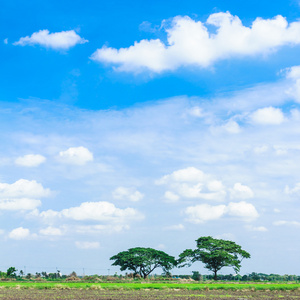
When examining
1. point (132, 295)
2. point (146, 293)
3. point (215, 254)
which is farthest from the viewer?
point (215, 254)

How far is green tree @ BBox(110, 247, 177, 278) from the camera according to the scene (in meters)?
74.9

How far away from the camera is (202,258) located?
73.2 metres

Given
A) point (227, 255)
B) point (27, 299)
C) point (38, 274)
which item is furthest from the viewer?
point (38, 274)

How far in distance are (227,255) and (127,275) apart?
1920cm

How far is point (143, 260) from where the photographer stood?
74.6 m

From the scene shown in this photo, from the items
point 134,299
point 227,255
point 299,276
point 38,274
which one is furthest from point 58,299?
point 299,276

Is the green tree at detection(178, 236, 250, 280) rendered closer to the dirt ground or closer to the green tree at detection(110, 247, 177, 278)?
the green tree at detection(110, 247, 177, 278)

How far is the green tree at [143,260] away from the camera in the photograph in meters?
74.9

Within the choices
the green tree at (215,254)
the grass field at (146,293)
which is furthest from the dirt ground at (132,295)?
the green tree at (215,254)

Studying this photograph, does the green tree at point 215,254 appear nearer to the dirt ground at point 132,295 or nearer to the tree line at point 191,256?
the tree line at point 191,256

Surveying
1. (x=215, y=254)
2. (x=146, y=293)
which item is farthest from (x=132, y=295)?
(x=215, y=254)

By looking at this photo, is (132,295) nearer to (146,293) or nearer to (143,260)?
(146,293)

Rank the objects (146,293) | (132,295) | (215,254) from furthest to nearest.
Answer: (215,254) < (146,293) < (132,295)

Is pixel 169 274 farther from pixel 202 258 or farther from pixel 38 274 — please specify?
pixel 38 274
